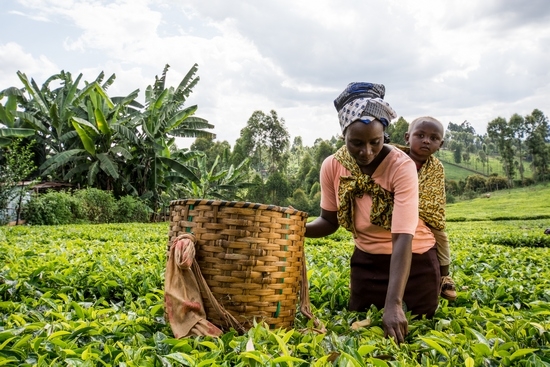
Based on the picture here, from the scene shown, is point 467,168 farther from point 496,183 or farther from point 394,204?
point 394,204

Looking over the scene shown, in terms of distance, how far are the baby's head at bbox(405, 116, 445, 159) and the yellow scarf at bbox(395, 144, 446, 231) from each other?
2.1 inches

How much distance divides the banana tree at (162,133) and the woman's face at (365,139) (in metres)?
12.5

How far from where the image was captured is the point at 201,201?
75.4 inches

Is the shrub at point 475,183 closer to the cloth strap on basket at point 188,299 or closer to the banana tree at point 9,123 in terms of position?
the banana tree at point 9,123

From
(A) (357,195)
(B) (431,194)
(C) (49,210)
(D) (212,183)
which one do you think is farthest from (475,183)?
(A) (357,195)

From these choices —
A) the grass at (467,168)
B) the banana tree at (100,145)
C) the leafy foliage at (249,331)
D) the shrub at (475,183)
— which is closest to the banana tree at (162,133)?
the banana tree at (100,145)

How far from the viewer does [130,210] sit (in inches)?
568

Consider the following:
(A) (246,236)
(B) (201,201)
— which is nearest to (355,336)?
(A) (246,236)

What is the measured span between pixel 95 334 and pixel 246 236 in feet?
2.51

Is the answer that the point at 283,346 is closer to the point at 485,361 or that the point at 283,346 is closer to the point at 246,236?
the point at 246,236

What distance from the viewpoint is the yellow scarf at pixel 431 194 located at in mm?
2570

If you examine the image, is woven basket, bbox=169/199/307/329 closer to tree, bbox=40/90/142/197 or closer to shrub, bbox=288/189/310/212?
tree, bbox=40/90/142/197

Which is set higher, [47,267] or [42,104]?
[42,104]

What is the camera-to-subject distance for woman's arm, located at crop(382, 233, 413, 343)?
1949mm
